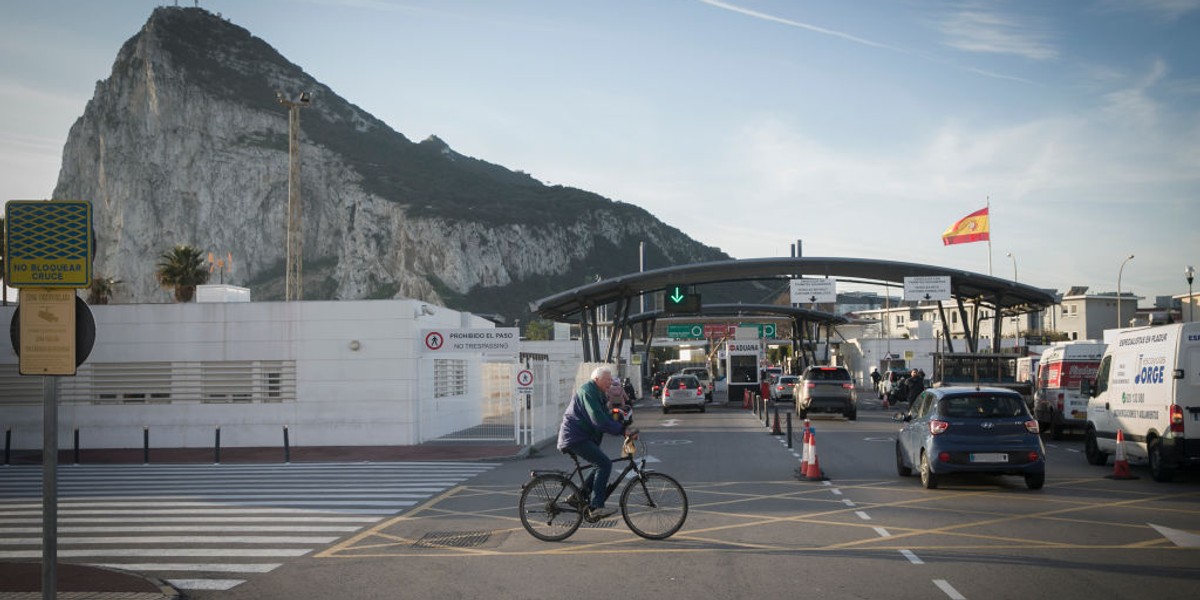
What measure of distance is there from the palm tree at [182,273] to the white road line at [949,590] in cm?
6662

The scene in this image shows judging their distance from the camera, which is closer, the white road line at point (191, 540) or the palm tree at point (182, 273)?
the white road line at point (191, 540)

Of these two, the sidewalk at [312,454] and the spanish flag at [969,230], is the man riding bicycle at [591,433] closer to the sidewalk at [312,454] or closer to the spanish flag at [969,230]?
the sidewalk at [312,454]

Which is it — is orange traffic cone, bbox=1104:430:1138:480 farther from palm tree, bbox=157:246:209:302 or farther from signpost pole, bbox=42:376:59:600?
palm tree, bbox=157:246:209:302

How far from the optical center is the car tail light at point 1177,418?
15.4m

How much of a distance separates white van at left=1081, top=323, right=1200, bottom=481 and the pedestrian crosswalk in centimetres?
1122

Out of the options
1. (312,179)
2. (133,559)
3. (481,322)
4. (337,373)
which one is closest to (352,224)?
(312,179)

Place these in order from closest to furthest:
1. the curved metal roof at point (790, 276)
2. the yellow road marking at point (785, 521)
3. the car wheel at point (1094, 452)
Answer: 1. the yellow road marking at point (785, 521)
2. the car wheel at point (1094, 452)
3. the curved metal roof at point (790, 276)

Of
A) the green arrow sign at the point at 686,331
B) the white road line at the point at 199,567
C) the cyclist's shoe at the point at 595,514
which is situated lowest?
the white road line at the point at 199,567

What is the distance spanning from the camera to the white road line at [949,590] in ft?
26.7

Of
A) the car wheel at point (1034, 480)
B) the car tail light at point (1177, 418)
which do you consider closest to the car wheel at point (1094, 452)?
the car tail light at point (1177, 418)

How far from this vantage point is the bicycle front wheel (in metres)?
11.2

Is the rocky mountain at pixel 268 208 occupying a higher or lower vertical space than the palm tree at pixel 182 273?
higher

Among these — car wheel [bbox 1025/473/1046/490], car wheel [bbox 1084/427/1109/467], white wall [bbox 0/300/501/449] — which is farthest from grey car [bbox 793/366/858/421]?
car wheel [bbox 1025/473/1046/490]

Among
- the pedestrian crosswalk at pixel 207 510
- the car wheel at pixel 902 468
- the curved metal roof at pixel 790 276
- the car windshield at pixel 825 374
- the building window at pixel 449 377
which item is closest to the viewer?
the pedestrian crosswalk at pixel 207 510
